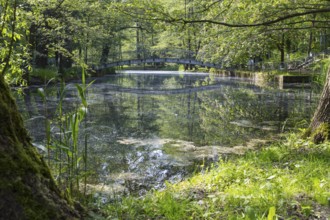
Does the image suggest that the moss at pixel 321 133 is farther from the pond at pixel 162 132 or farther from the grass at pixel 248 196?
the pond at pixel 162 132

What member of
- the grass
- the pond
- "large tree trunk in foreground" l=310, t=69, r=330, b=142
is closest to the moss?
"large tree trunk in foreground" l=310, t=69, r=330, b=142

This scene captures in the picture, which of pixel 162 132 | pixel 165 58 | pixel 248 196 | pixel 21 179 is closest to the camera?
pixel 21 179

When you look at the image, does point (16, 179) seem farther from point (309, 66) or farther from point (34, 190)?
point (309, 66)

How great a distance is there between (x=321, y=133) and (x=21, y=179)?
4242 millimetres

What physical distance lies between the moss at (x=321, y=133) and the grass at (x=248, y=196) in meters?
0.65

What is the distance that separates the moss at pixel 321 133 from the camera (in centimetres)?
466

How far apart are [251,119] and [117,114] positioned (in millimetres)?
3813

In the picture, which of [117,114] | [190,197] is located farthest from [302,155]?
[117,114]

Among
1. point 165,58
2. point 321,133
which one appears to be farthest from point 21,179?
point 165,58

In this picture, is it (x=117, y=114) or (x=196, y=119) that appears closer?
(x=196, y=119)

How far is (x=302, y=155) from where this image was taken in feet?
13.9

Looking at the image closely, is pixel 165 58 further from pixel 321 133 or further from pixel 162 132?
pixel 321 133

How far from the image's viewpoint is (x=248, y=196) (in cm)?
279

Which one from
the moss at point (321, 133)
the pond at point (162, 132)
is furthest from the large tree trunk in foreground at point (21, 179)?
the moss at point (321, 133)
